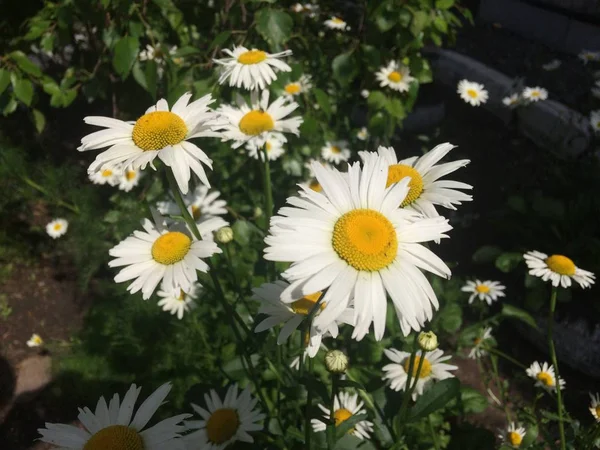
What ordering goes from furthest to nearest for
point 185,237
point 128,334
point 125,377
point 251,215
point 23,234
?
point 23,234
point 251,215
point 128,334
point 125,377
point 185,237

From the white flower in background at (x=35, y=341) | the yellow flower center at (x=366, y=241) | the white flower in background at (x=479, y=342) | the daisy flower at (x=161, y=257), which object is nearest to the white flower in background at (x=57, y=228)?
the white flower in background at (x=35, y=341)

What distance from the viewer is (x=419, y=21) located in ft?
6.61

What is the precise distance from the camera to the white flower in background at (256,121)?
1.56 m

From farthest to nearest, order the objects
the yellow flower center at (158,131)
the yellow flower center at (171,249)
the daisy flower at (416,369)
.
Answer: the daisy flower at (416,369), the yellow flower center at (171,249), the yellow flower center at (158,131)

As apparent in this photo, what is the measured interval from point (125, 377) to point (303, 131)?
1238mm

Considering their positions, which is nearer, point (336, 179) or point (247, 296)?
point (336, 179)

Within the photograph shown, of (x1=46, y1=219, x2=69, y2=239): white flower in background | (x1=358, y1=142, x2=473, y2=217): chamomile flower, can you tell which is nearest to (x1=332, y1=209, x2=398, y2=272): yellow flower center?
(x1=358, y1=142, x2=473, y2=217): chamomile flower

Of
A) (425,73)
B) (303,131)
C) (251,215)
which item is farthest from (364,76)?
(251,215)

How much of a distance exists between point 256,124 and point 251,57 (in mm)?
216

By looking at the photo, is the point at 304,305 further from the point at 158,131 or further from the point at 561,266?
the point at 561,266

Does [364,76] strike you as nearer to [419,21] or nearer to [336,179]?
[419,21]

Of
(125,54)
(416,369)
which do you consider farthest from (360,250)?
(125,54)

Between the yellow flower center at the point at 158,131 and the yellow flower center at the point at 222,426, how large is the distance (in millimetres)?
736

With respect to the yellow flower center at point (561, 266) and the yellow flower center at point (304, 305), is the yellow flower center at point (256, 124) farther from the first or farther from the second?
the yellow flower center at point (561, 266)
